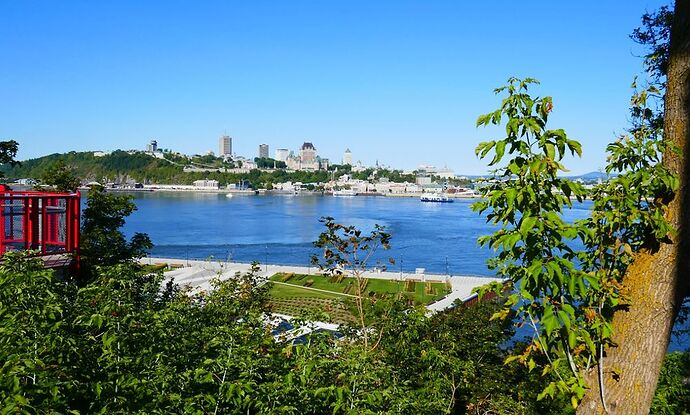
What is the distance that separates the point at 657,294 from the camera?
186 cm

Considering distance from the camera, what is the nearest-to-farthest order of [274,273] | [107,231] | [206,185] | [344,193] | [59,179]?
[107,231] → [59,179] → [274,273] → [344,193] → [206,185]

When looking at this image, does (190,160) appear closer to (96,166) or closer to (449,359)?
(96,166)

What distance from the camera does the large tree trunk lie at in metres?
1.85

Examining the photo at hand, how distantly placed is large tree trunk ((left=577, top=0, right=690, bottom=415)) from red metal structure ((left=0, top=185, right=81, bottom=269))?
462 cm

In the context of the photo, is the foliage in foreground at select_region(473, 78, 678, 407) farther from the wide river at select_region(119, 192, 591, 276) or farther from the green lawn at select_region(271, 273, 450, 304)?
the wide river at select_region(119, 192, 591, 276)

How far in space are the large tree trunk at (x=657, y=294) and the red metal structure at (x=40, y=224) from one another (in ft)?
15.2

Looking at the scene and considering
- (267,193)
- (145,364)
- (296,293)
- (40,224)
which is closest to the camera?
(145,364)

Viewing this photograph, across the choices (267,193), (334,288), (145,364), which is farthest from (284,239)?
(267,193)

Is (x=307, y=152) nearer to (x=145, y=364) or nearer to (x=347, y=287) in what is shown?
(x=347, y=287)

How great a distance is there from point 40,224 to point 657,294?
545 cm

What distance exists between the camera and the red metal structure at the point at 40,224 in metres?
5.05

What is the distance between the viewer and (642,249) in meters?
1.93

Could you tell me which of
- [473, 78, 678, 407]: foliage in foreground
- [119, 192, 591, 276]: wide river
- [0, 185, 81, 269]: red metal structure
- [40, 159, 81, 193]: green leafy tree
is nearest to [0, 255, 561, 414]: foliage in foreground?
[473, 78, 678, 407]: foliage in foreground

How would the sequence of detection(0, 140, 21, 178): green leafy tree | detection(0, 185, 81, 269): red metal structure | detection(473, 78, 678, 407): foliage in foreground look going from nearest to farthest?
1. detection(473, 78, 678, 407): foliage in foreground
2. detection(0, 185, 81, 269): red metal structure
3. detection(0, 140, 21, 178): green leafy tree
